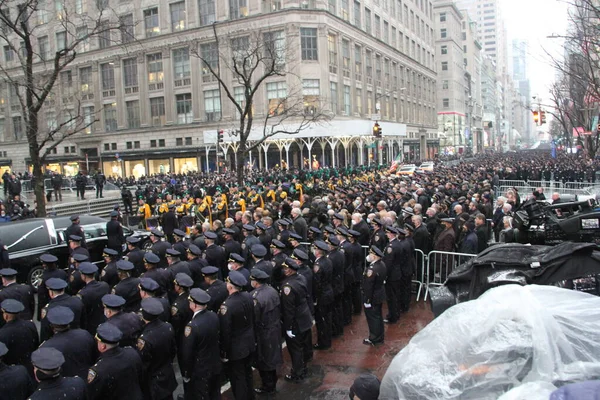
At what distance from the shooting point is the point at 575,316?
352 centimetres

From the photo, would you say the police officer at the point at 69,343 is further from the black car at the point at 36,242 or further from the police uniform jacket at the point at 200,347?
the black car at the point at 36,242

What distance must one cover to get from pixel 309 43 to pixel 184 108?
1523 centimetres

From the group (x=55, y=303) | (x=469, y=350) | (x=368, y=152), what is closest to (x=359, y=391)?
(x=469, y=350)

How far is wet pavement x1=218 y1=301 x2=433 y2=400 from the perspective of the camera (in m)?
6.70

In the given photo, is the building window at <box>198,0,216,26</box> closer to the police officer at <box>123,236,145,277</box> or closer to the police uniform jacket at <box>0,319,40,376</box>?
the police officer at <box>123,236,145,277</box>

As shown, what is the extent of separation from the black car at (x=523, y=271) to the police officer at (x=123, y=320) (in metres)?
3.40

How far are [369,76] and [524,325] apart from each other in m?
56.8

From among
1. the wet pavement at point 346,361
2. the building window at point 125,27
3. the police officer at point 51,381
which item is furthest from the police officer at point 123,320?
the building window at point 125,27

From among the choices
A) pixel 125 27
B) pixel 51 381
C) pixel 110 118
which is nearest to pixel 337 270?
pixel 51 381

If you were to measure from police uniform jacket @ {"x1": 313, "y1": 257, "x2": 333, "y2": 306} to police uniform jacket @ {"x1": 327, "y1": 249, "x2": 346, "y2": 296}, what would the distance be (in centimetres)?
28

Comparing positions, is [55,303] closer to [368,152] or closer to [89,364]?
[89,364]

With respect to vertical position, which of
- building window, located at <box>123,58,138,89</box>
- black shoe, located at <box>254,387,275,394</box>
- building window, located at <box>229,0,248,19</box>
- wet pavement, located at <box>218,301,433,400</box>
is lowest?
wet pavement, located at <box>218,301,433,400</box>

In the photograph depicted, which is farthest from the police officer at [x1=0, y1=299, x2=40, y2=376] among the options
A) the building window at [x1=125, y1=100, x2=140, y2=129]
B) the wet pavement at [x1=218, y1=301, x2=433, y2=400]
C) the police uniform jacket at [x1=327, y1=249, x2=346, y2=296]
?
A: the building window at [x1=125, y1=100, x2=140, y2=129]

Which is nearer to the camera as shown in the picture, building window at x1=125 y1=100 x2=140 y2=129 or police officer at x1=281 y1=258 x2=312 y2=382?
police officer at x1=281 y1=258 x2=312 y2=382
